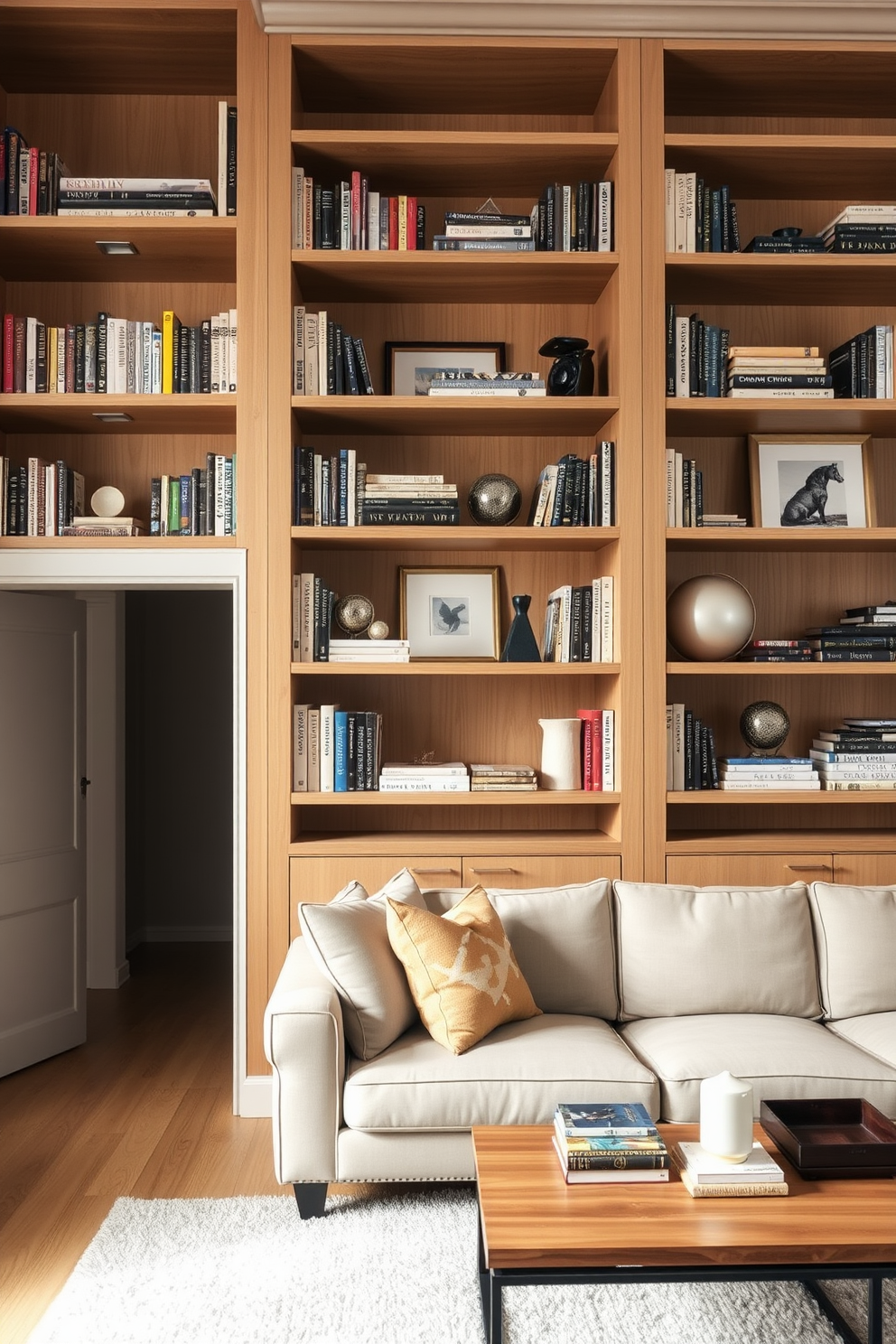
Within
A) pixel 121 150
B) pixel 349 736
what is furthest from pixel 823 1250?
pixel 121 150

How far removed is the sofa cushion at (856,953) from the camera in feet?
9.87

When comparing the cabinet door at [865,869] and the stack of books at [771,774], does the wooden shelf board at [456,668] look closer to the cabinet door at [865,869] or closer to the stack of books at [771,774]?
the stack of books at [771,774]

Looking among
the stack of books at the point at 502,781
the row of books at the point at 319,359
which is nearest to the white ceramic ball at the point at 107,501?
the row of books at the point at 319,359

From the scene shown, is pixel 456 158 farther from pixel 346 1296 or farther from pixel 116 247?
pixel 346 1296

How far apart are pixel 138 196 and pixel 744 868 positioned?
9.36 feet

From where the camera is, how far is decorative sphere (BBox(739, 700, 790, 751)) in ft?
11.8

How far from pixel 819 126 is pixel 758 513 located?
1409 millimetres

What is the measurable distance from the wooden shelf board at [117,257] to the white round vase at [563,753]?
1.86 metres

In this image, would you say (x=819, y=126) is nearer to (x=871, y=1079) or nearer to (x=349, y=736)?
(x=349, y=736)

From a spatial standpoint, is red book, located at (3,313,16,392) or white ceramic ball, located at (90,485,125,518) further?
white ceramic ball, located at (90,485,125,518)

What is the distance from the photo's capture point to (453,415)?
3.46 m

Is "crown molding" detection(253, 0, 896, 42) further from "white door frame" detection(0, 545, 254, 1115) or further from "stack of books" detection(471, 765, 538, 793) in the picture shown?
"stack of books" detection(471, 765, 538, 793)

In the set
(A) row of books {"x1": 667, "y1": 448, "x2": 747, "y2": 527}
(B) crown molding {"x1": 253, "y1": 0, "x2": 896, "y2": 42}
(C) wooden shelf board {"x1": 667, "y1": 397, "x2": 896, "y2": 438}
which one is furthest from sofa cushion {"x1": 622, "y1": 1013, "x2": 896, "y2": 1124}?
(B) crown molding {"x1": 253, "y1": 0, "x2": 896, "y2": 42}

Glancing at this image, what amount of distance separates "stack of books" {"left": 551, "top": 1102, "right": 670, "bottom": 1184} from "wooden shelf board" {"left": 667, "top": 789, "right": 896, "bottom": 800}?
1.43m
